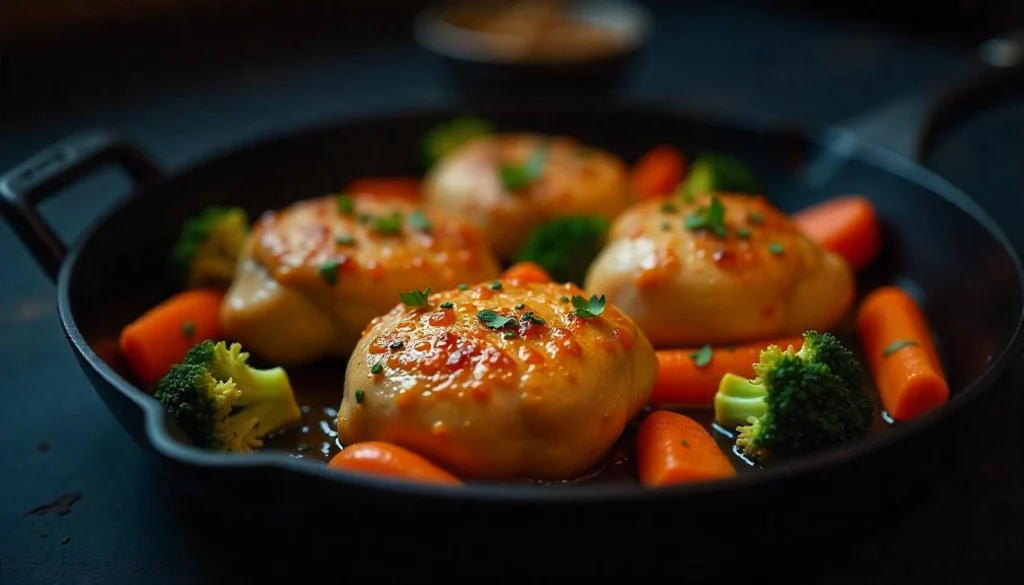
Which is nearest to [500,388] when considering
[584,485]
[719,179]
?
[584,485]

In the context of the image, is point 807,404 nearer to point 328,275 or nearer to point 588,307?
point 588,307

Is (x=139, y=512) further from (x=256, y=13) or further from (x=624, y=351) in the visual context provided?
(x=256, y=13)

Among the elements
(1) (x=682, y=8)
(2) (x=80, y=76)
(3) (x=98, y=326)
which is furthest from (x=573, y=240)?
(1) (x=682, y=8)

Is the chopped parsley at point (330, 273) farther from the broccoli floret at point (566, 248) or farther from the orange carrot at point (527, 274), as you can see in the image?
the broccoli floret at point (566, 248)

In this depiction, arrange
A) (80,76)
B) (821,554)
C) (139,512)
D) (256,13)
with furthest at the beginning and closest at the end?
(256,13)
(80,76)
(139,512)
(821,554)

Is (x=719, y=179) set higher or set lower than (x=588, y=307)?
lower


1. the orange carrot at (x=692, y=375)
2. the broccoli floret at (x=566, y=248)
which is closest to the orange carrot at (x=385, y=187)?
the broccoli floret at (x=566, y=248)
